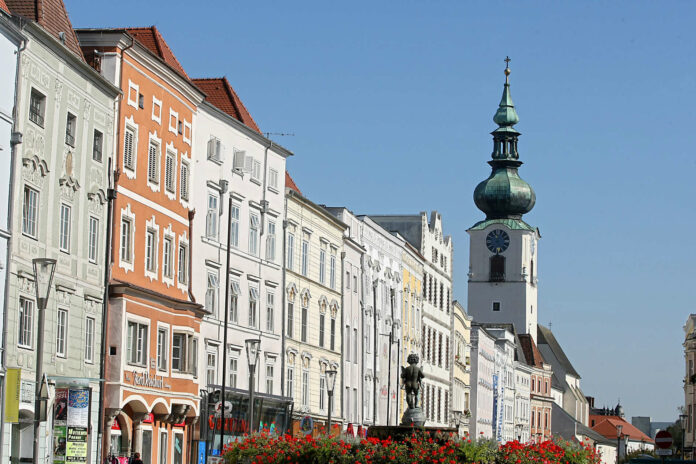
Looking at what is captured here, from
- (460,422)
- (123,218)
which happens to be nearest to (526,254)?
(460,422)

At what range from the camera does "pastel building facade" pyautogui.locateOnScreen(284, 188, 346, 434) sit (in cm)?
5731

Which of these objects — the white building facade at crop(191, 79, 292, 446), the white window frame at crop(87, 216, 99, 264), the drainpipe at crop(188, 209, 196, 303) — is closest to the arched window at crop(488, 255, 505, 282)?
the white building facade at crop(191, 79, 292, 446)

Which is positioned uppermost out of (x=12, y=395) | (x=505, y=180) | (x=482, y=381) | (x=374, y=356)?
(x=505, y=180)

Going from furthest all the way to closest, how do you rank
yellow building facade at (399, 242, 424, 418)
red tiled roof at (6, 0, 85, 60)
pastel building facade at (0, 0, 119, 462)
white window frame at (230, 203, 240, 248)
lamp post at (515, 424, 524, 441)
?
1. lamp post at (515, 424, 524, 441)
2. yellow building facade at (399, 242, 424, 418)
3. white window frame at (230, 203, 240, 248)
4. red tiled roof at (6, 0, 85, 60)
5. pastel building facade at (0, 0, 119, 462)

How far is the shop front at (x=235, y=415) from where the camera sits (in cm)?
4738

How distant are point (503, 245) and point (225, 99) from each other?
105 meters

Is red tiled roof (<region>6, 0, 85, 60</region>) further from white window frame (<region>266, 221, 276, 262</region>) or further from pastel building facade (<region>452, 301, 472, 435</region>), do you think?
pastel building facade (<region>452, 301, 472, 435</region>)

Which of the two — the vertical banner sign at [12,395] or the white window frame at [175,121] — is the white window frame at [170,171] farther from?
the vertical banner sign at [12,395]

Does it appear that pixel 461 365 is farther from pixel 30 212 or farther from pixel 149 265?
pixel 30 212

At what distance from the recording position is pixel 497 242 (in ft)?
520

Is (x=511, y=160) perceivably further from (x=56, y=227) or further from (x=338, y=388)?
(x=56, y=227)

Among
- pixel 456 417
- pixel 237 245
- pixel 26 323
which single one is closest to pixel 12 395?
pixel 26 323

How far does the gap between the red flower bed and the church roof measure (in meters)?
152

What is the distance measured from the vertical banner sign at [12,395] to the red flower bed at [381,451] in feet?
16.3
